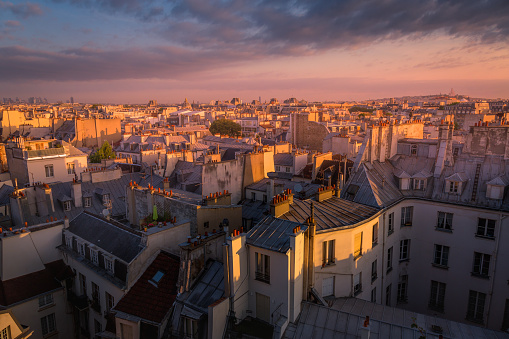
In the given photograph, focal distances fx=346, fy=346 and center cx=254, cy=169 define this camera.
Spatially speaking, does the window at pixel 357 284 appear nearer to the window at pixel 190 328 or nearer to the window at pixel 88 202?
the window at pixel 190 328

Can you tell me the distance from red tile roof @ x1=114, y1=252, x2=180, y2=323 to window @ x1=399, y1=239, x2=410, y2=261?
16.8 m

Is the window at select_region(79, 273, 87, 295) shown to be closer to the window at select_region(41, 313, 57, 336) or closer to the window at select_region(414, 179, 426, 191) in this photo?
the window at select_region(41, 313, 57, 336)

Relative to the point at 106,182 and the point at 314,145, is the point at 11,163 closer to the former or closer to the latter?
the point at 106,182

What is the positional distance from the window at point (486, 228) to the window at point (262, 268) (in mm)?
16751

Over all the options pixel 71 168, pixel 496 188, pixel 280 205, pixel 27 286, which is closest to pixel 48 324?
pixel 27 286

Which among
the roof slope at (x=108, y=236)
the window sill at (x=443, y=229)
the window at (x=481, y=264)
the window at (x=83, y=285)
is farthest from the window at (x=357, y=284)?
the window at (x=83, y=285)

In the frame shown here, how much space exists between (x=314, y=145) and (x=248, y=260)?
252 ft

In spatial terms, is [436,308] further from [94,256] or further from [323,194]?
[94,256]

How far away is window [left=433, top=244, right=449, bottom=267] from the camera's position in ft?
81.6

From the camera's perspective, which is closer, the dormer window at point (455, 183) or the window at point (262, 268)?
the window at point (262, 268)

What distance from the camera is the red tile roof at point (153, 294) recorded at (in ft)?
53.5

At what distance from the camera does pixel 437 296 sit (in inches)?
1004

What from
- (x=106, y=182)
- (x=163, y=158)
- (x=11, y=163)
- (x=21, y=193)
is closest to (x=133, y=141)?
(x=163, y=158)

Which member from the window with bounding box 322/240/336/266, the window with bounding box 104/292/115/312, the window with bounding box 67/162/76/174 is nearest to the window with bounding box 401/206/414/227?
the window with bounding box 322/240/336/266
